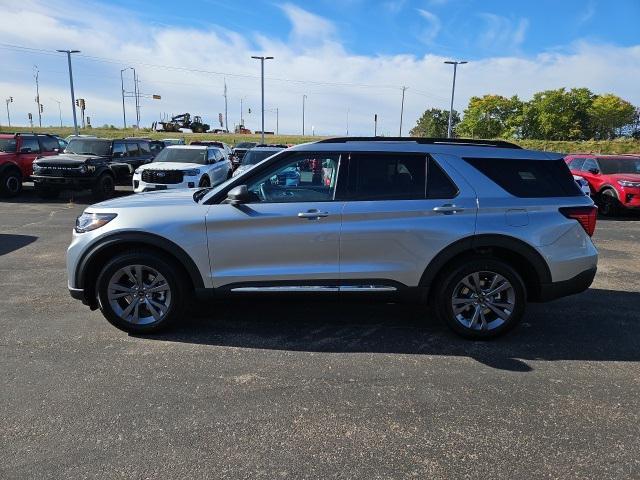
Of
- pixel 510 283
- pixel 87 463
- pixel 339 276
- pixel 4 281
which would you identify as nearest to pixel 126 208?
pixel 339 276

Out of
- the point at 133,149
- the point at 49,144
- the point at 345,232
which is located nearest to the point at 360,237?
the point at 345,232

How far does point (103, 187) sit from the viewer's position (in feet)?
47.7

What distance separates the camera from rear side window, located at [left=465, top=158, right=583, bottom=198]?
4.41 metres

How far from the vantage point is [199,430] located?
3061 millimetres

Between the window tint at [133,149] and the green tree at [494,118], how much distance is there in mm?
77615

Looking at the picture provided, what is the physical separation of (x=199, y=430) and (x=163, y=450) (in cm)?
26

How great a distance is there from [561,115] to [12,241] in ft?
292

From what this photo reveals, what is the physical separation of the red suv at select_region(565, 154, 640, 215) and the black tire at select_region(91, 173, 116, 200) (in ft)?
45.3

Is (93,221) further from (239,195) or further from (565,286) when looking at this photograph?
(565,286)

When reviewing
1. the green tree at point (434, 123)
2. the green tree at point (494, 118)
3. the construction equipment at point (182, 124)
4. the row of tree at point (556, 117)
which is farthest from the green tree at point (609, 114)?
the construction equipment at point (182, 124)

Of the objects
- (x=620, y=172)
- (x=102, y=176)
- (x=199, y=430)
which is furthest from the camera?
(x=102, y=176)

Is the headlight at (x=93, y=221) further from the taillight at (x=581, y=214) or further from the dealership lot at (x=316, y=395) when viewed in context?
the taillight at (x=581, y=214)

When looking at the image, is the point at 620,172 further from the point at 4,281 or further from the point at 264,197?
the point at 4,281

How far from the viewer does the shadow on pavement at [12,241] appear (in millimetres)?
8016
